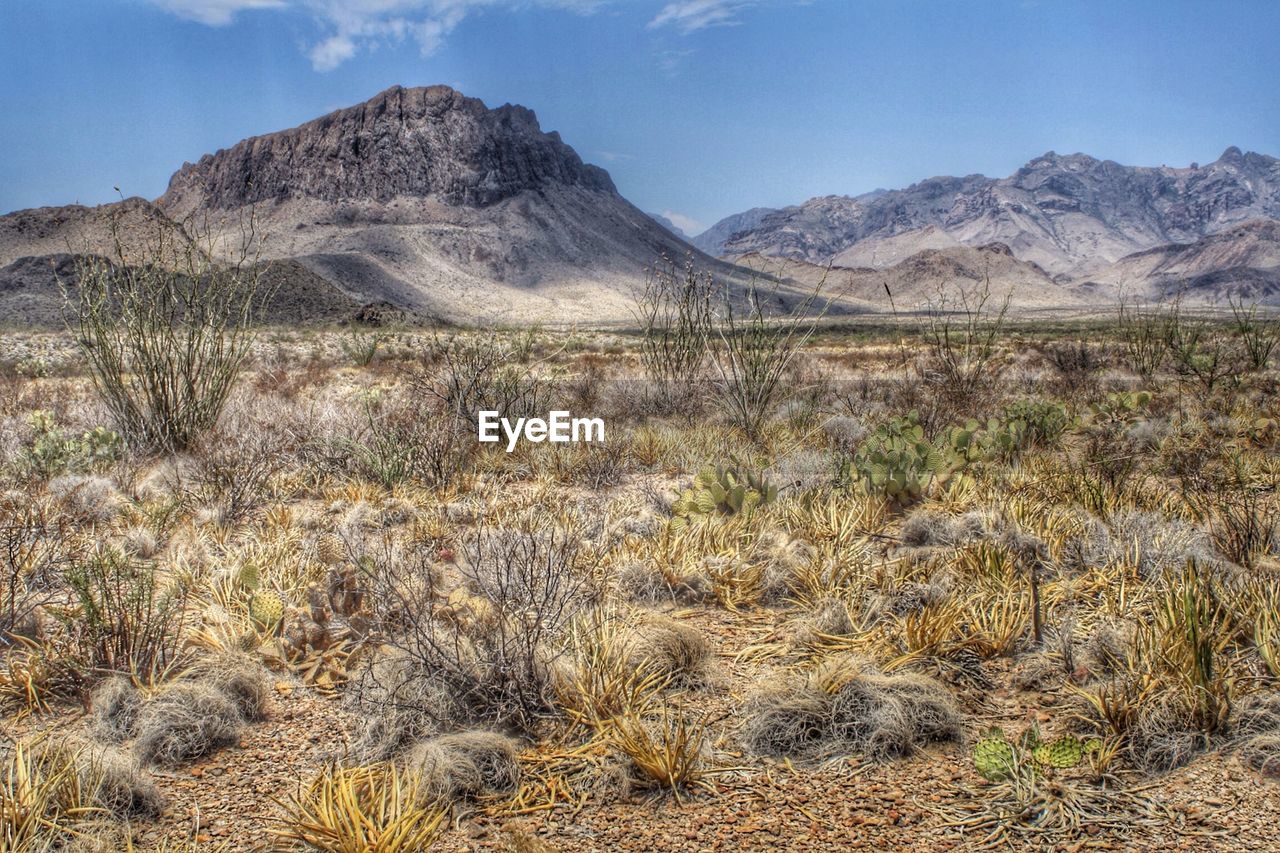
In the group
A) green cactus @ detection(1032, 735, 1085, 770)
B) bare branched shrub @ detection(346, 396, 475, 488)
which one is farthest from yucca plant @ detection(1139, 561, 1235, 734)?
bare branched shrub @ detection(346, 396, 475, 488)

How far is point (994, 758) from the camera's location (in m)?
2.32

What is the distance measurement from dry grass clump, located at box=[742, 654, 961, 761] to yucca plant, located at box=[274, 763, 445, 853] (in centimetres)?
101

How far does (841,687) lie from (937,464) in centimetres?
275

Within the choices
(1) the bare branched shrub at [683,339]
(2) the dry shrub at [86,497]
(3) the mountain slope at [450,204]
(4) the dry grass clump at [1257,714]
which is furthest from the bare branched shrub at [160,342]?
(3) the mountain slope at [450,204]

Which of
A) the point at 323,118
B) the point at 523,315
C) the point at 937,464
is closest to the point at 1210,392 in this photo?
the point at 937,464

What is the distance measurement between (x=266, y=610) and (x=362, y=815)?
1.44 metres

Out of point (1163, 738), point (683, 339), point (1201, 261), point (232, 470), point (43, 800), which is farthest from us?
point (1201, 261)

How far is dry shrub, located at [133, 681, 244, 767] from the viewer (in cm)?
250

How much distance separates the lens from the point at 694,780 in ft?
7.73

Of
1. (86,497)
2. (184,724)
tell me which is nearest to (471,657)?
(184,724)

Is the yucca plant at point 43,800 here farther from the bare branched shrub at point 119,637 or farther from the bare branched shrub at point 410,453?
the bare branched shrub at point 410,453

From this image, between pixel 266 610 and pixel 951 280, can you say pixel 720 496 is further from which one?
pixel 951 280

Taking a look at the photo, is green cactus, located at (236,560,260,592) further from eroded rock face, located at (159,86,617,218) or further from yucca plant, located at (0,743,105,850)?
eroded rock face, located at (159,86,617,218)

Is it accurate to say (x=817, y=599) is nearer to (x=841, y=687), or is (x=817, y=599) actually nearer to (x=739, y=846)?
(x=841, y=687)
